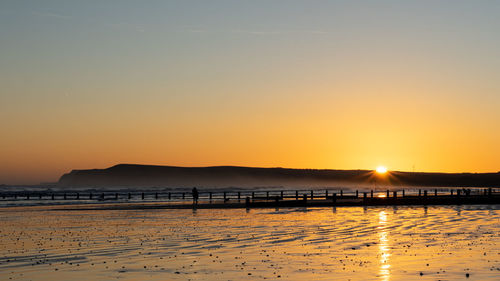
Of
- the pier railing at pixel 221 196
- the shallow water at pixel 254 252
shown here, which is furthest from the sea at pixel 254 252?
the pier railing at pixel 221 196

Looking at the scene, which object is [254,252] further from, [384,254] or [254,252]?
[384,254]

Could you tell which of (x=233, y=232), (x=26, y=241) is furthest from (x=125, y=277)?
(x=233, y=232)

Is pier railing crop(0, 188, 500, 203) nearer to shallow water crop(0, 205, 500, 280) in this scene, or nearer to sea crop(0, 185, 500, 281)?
sea crop(0, 185, 500, 281)

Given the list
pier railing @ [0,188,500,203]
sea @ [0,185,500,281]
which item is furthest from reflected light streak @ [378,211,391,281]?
pier railing @ [0,188,500,203]

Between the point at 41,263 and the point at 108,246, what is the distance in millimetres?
5096

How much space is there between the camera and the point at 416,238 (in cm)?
2888

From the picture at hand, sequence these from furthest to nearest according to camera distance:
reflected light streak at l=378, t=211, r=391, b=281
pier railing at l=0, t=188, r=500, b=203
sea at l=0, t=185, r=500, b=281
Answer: pier railing at l=0, t=188, r=500, b=203, sea at l=0, t=185, r=500, b=281, reflected light streak at l=378, t=211, r=391, b=281

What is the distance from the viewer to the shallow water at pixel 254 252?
1888 cm

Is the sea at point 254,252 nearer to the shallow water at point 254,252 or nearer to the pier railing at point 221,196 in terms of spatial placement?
the shallow water at point 254,252

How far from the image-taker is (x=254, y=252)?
2392 centimetres

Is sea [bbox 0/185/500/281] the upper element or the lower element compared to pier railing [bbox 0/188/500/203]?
lower

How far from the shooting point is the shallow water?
18875 mm

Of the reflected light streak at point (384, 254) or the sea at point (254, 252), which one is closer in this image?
the reflected light streak at point (384, 254)

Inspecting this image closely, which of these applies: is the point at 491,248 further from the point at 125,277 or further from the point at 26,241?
the point at 26,241
